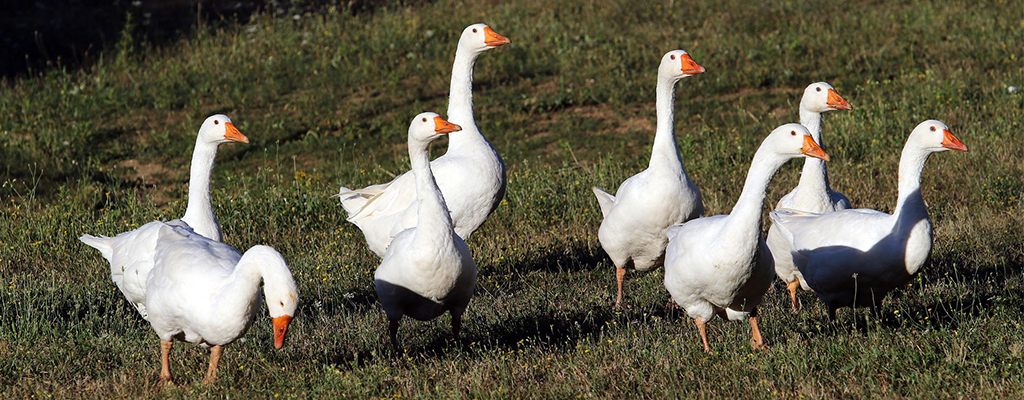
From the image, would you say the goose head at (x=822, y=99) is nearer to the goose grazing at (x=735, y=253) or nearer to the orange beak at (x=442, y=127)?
the goose grazing at (x=735, y=253)

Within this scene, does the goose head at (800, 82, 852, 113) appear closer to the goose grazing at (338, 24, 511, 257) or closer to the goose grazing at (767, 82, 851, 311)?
the goose grazing at (767, 82, 851, 311)

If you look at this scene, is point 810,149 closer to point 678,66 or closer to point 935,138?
point 935,138

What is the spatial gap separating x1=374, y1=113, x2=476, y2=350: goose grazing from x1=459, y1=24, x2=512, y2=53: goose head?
2.07 m

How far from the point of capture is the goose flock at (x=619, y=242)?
16.8 ft

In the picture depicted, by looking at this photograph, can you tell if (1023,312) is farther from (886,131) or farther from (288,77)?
(288,77)

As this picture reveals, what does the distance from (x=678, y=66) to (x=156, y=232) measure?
398 cm

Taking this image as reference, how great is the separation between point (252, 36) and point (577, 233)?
898 centimetres

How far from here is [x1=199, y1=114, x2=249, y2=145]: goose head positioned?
20.8ft

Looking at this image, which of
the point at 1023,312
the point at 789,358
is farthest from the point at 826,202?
the point at 789,358

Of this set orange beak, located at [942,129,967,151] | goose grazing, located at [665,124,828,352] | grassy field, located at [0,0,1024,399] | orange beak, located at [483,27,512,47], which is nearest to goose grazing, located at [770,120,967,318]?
orange beak, located at [942,129,967,151]

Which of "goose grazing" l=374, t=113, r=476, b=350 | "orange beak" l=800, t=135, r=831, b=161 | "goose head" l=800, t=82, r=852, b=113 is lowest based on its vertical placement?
"goose grazing" l=374, t=113, r=476, b=350

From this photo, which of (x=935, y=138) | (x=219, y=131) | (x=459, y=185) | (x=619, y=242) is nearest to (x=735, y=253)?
(x=935, y=138)

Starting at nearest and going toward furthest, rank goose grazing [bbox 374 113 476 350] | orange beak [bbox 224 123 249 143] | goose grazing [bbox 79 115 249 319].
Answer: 1. goose grazing [bbox 374 113 476 350]
2. goose grazing [bbox 79 115 249 319]
3. orange beak [bbox 224 123 249 143]

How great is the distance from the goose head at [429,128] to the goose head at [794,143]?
6.39ft
